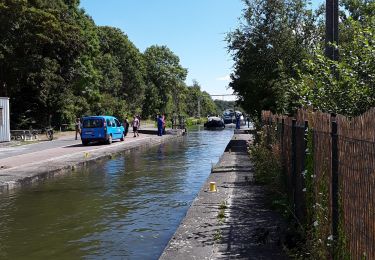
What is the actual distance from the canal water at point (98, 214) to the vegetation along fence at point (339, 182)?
2649 millimetres

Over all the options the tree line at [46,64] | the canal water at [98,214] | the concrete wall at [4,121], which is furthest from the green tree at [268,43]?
the tree line at [46,64]

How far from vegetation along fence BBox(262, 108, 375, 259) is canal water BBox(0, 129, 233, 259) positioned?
2649mm

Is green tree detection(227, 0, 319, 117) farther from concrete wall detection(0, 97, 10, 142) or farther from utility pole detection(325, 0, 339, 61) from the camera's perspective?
concrete wall detection(0, 97, 10, 142)

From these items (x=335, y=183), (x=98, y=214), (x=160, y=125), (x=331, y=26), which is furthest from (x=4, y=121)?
(x=335, y=183)

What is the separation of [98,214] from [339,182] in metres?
6.36

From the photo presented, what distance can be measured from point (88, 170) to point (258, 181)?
7915 mm

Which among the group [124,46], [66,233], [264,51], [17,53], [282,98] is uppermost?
[124,46]

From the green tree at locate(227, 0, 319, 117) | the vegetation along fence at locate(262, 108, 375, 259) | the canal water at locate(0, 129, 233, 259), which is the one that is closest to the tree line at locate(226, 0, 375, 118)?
the green tree at locate(227, 0, 319, 117)

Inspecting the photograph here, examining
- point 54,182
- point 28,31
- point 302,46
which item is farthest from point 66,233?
point 28,31

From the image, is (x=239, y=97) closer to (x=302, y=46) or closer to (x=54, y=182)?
(x=302, y=46)

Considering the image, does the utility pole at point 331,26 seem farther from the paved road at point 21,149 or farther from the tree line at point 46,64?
the tree line at point 46,64

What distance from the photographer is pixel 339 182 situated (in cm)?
453

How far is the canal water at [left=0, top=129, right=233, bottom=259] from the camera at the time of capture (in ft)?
24.3

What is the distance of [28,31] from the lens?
3719cm
